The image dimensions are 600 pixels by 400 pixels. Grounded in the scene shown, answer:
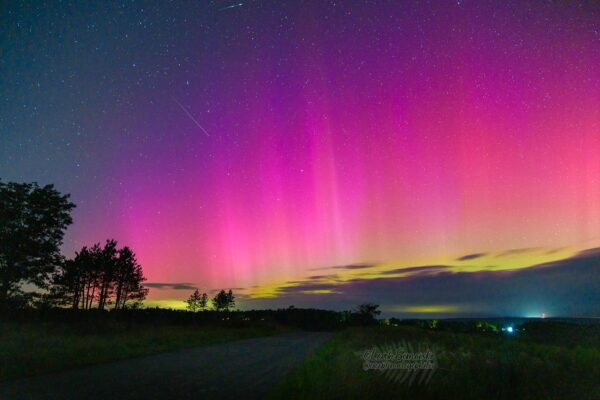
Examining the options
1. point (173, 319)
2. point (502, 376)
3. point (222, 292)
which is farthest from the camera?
point (222, 292)

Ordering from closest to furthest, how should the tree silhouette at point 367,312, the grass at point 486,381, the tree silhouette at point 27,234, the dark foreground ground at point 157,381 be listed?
1. the grass at point 486,381
2. the dark foreground ground at point 157,381
3. the tree silhouette at point 27,234
4. the tree silhouette at point 367,312

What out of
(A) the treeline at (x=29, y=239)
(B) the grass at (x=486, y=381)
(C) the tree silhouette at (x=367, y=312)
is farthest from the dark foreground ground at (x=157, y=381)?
(C) the tree silhouette at (x=367, y=312)

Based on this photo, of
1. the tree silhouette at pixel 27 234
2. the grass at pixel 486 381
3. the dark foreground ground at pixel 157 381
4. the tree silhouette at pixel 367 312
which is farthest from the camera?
the tree silhouette at pixel 367 312

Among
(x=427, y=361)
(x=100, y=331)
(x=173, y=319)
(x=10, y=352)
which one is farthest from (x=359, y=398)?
(x=173, y=319)

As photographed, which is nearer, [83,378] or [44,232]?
[83,378]

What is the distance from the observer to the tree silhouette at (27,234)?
33.2m

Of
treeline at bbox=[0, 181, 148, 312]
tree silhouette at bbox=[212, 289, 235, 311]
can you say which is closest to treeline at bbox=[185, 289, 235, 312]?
tree silhouette at bbox=[212, 289, 235, 311]

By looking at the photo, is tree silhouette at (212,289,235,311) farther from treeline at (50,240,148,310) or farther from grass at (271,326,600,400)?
grass at (271,326,600,400)

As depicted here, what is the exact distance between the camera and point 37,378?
12.1 metres

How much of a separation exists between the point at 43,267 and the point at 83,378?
26909 millimetres

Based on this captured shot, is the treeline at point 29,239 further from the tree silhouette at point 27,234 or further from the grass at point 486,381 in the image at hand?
the grass at point 486,381

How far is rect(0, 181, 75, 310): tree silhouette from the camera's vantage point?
33.2 meters

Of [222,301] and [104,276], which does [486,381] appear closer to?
[104,276]

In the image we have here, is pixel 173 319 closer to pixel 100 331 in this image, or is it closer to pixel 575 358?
pixel 100 331
